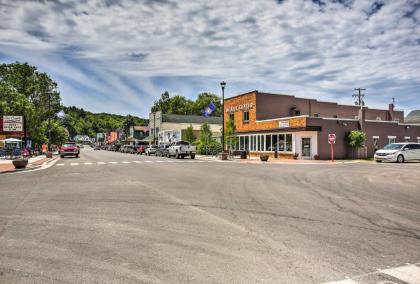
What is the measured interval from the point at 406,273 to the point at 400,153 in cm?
2886

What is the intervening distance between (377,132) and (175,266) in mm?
39598

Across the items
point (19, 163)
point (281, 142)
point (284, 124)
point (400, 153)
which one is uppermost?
point (284, 124)

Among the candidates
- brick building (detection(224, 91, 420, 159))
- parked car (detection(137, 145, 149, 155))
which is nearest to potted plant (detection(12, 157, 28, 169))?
brick building (detection(224, 91, 420, 159))

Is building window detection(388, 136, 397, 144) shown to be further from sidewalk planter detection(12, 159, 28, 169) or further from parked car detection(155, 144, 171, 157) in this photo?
sidewalk planter detection(12, 159, 28, 169)

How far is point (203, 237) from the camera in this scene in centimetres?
589

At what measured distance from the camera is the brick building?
1385 inches

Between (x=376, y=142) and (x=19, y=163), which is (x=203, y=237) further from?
(x=376, y=142)

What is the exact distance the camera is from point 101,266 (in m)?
4.50

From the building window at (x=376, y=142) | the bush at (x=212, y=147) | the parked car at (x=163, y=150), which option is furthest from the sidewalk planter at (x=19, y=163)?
the building window at (x=376, y=142)

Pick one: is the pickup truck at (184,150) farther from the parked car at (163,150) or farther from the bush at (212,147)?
the bush at (212,147)

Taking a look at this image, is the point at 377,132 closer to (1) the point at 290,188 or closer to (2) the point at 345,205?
(1) the point at 290,188

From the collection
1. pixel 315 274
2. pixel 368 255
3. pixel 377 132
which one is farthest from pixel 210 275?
pixel 377 132

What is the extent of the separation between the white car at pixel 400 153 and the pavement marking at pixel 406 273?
28222mm

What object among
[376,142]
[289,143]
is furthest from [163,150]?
[376,142]
